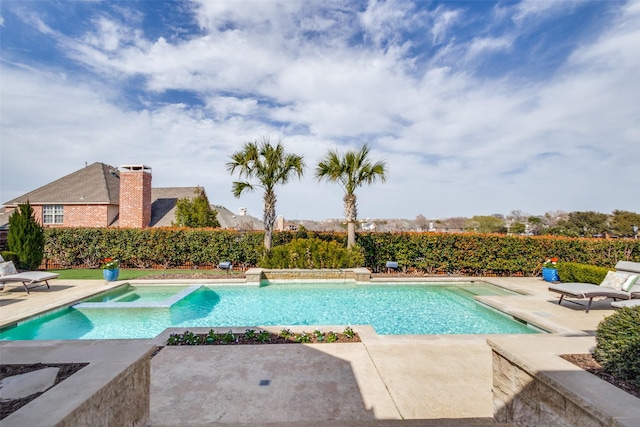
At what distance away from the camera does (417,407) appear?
Answer: 335 cm

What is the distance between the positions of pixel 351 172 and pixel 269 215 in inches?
154

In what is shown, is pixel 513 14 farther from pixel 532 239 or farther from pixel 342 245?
pixel 342 245

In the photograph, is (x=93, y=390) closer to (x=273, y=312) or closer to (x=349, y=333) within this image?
(x=349, y=333)

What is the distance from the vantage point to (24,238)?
1153 centimetres

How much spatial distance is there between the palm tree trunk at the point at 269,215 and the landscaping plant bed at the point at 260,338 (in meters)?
7.54

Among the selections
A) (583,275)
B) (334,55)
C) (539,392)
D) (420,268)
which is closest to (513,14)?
(334,55)

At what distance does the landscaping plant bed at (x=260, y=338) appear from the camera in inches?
205

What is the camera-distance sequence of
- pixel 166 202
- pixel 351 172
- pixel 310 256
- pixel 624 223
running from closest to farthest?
pixel 310 256 → pixel 351 172 → pixel 166 202 → pixel 624 223

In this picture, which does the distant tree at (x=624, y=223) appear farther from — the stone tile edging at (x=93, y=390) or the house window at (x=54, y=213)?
the house window at (x=54, y=213)

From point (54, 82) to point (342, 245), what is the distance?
457 inches

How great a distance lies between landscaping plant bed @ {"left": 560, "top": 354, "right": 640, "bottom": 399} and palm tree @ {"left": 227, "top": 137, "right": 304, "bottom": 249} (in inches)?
429

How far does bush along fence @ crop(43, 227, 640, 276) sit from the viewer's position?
43.4 feet

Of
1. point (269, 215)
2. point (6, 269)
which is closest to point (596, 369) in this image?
point (269, 215)

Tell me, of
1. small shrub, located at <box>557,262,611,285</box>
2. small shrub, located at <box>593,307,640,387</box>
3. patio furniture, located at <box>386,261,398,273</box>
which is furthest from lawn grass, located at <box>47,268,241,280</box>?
small shrub, located at <box>557,262,611,285</box>
